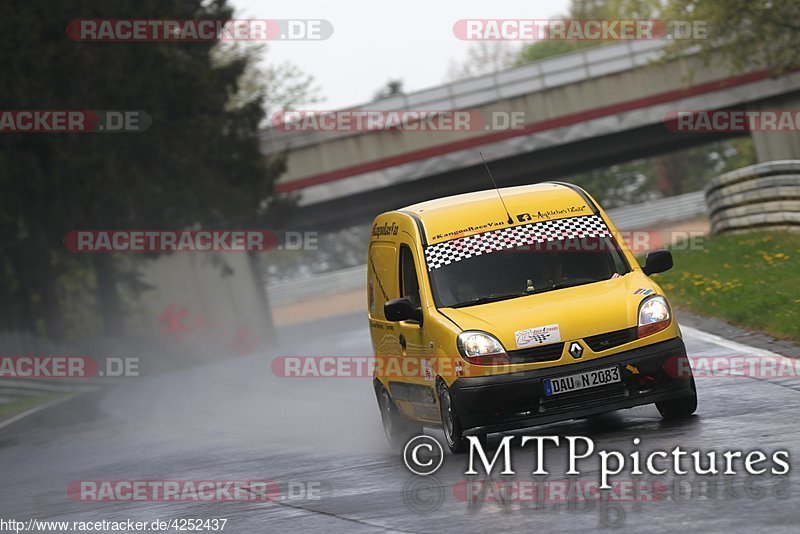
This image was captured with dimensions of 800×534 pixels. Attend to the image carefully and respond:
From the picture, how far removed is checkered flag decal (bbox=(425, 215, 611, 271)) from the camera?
11.4m

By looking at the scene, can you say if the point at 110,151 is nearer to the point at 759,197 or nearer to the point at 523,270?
the point at 759,197

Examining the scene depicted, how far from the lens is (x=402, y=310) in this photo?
1103 centimetres

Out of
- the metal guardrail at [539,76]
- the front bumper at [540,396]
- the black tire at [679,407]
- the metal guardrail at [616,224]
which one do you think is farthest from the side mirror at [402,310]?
the metal guardrail at [616,224]

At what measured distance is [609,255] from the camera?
1143 centimetres

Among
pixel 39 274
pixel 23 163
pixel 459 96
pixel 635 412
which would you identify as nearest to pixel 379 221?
pixel 635 412

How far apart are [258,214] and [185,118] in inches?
233

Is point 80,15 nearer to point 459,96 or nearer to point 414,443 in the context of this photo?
point 459,96

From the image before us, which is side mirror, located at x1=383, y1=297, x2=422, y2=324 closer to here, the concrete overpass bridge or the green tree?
the green tree

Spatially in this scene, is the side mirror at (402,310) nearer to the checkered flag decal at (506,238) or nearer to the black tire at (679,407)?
the checkered flag decal at (506,238)

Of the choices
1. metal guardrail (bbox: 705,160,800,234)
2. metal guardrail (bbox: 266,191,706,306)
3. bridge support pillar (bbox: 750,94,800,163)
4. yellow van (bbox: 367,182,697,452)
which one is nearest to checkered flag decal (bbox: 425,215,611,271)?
yellow van (bbox: 367,182,697,452)

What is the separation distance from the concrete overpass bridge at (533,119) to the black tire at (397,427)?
32.7 metres

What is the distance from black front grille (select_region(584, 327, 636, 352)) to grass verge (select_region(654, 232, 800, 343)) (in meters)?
4.19

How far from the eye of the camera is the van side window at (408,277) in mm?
11508

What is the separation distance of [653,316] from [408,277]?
2.21 meters
